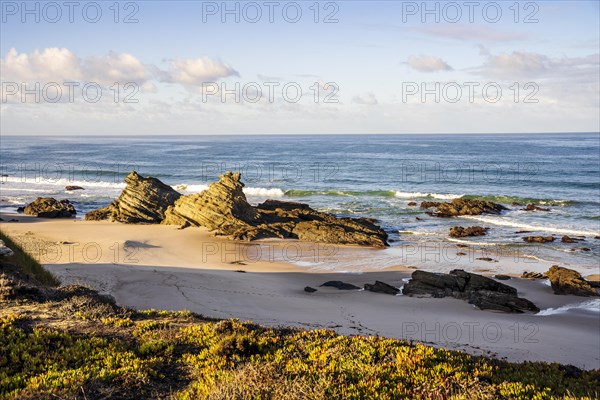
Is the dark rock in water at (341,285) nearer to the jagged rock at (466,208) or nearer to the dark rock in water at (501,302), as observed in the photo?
the dark rock in water at (501,302)

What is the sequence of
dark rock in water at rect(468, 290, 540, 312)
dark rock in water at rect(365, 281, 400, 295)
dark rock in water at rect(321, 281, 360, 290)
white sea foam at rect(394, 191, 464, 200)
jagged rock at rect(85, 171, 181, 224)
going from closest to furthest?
dark rock in water at rect(468, 290, 540, 312) < dark rock in water at rect(365, 281, 400, 295) < dark rock in water at rect(321, 281, 360, 290) < jagged rock at rect(85, 171, 181, 224) < white sea foam at rect(394, 191, 464, 200)

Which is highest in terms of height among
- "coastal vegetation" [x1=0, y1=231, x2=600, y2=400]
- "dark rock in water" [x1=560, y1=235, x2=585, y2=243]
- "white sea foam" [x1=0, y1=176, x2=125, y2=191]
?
"white sea foam" [x1=0, y1=176, x2=125, y2=191]

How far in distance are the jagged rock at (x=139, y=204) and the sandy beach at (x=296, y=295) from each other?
6865 mm

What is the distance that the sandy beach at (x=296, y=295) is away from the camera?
15.9 m

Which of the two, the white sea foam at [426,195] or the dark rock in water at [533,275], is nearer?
the dark rock in water at [533,275]

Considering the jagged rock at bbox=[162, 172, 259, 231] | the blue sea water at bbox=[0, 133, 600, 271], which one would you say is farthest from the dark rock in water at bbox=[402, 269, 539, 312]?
the jagged rock at bbox=[162, 172, 259, 231]

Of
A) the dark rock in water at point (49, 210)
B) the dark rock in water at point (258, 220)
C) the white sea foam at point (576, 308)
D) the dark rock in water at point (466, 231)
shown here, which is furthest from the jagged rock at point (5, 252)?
the dark rock in water at point (466, 231)

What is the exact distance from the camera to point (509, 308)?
1912cm

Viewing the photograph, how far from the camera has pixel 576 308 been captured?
19812 mm

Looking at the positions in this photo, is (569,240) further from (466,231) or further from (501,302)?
(501,302)

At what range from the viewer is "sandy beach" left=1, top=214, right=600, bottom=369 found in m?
15.9

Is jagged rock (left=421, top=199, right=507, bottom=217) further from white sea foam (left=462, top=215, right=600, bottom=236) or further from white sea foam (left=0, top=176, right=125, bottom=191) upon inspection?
white sea foam (left=0, top=176, right=125, bottom=191)

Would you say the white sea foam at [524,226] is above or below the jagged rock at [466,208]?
below

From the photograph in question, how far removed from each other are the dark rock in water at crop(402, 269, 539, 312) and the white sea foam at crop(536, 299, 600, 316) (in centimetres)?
46
